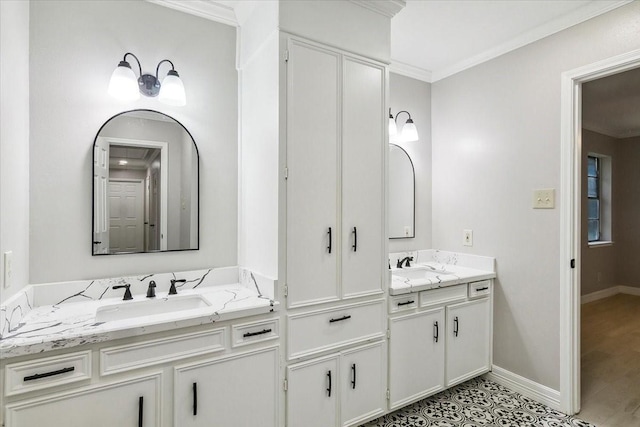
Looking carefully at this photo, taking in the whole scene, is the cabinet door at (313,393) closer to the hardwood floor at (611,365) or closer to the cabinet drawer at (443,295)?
the cabinet drawer at (443,295)

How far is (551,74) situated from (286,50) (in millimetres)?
1843

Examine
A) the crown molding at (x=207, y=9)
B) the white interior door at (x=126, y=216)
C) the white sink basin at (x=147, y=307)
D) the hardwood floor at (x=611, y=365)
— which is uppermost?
the crown molding at (x=207, y=9)

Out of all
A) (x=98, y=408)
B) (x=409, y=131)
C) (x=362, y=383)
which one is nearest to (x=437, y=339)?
(x=362, y=383)

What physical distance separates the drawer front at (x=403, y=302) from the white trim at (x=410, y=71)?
1872 mm

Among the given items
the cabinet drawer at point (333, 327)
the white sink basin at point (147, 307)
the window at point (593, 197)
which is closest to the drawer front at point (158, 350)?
the white sink basin at point (147, 307)

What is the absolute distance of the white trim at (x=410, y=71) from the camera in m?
2.93

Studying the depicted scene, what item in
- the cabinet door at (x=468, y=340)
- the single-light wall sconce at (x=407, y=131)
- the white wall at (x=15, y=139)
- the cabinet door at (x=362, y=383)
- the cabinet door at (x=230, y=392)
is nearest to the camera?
the white wall at (x=15, y=139)

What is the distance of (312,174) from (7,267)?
4.59 ft

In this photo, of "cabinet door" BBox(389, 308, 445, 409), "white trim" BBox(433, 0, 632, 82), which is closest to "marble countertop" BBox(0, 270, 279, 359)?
"cabinet door" BBox(389, 308, 445, 409)

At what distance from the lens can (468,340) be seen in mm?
2576

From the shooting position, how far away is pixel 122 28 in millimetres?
1921

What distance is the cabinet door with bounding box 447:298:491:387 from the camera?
247 centimetres

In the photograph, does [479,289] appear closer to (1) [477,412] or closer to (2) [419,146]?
(1) [477,412]

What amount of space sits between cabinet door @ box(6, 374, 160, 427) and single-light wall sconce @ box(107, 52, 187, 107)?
1409 millimetres
